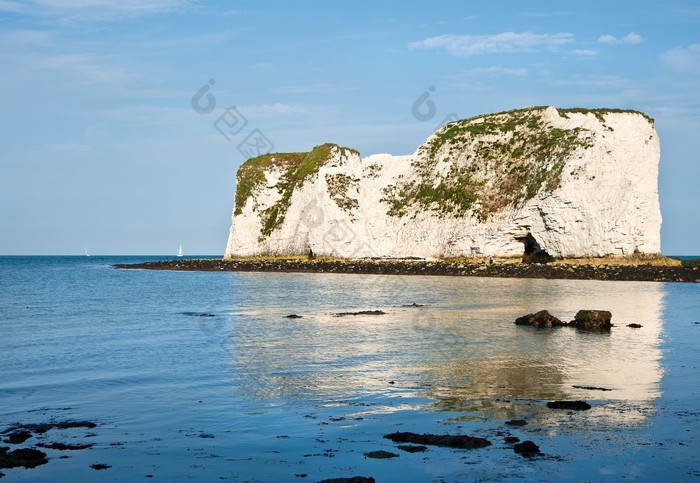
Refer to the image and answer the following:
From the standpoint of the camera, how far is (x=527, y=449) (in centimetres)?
1035

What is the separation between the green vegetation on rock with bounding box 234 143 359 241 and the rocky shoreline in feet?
24.9

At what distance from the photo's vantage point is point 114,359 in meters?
19.7

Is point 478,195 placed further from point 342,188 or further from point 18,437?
point 18,437

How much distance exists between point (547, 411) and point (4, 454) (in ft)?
29.3

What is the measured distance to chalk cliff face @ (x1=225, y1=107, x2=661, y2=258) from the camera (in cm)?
6406

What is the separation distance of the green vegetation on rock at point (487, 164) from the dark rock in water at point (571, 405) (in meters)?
55.3

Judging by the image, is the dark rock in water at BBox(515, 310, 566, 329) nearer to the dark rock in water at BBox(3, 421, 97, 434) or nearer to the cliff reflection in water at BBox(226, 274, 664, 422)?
the cliff reflection in water at BBox(226, 274, 664, 422)

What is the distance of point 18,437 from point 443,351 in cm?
1241

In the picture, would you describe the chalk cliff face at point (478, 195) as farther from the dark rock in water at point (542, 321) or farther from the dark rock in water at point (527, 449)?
the dark rock in water at point (527, 449)

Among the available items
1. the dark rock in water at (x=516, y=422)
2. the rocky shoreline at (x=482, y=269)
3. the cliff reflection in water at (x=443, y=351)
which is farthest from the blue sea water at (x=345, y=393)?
the rocky shoreline at (x=482, y=269)

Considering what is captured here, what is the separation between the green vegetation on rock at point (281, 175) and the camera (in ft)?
296

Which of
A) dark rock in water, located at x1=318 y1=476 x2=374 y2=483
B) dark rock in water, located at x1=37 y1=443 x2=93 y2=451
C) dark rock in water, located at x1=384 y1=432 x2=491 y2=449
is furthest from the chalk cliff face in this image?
dark rock in water, located at x1=37 y1=443 x2=93 y2=451

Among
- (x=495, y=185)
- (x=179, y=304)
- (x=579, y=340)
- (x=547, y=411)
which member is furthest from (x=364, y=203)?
(x=547, y=411)

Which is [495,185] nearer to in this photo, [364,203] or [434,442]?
[364,203]
